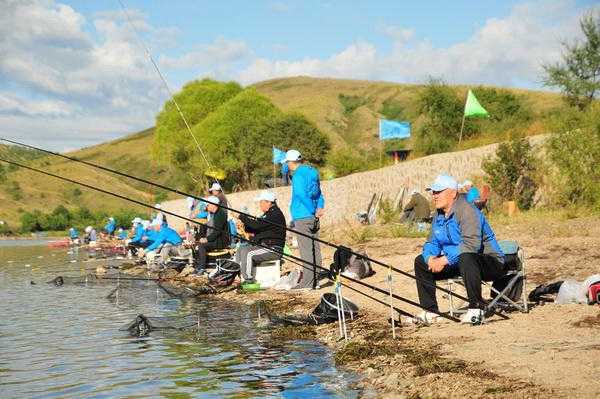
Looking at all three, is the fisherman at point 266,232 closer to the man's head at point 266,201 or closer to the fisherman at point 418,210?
the man's head at point 266,201

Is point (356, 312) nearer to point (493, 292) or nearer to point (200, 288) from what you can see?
point (493, 292)

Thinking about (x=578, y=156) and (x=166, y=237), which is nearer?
(x=166, y=237)

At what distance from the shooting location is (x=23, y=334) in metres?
10.6

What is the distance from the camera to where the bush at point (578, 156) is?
19922mm

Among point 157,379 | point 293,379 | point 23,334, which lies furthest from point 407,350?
point 23,334

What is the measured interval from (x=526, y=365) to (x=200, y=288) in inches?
347

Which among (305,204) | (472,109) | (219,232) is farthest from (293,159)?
(472,109)

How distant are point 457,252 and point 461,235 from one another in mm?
276

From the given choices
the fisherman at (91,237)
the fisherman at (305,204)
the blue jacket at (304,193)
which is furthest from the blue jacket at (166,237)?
the fisherman at (91,237)

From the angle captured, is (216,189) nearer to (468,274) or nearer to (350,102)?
(468,274)

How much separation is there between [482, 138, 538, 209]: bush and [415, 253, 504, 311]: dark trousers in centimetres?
1522

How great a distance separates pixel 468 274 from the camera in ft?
25.8

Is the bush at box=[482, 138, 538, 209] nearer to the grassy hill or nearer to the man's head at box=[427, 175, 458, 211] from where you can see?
the man's head at box=[427, 175, 458, 211]

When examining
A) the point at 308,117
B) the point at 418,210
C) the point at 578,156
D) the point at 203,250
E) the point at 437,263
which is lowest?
the point at 203,250
